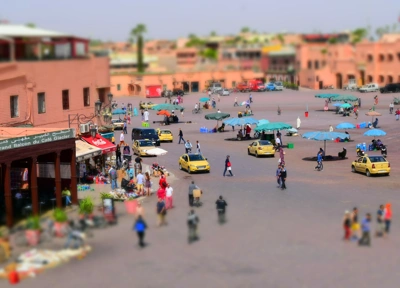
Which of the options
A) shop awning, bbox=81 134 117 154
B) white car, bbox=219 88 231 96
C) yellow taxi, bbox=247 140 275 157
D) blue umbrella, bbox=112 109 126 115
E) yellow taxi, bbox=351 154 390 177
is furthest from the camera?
white car, bbox=219 88 231 96

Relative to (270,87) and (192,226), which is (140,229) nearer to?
(192,226)

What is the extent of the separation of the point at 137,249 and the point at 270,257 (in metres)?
4.25

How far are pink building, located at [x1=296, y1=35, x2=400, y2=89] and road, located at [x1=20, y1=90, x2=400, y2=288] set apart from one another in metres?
74.4

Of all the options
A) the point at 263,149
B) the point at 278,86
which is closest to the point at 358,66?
the point at 278,86

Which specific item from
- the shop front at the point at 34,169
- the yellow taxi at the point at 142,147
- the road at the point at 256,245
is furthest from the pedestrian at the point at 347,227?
the yellow taxi at the point at 142,147

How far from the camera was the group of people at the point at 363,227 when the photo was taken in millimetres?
27719

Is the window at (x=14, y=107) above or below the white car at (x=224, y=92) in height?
above

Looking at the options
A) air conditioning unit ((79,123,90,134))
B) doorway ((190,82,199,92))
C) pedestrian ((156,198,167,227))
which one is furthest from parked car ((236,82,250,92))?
pedestrian ((156,198,167,227))

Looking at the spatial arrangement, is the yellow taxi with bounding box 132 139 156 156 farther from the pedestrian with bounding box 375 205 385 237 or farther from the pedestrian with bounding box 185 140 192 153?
the pedestrian with bounding box 375 205 385 237

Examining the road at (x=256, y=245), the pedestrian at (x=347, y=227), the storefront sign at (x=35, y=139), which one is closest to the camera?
the road at (x=256, y=245)

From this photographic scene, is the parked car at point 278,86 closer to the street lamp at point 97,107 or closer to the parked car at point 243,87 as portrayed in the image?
the parked car at point 243,87

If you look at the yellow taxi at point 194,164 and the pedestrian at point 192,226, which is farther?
the yellow taxi at point 194,164

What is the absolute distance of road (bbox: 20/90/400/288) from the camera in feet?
79.5

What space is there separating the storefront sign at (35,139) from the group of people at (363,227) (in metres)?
12.5
